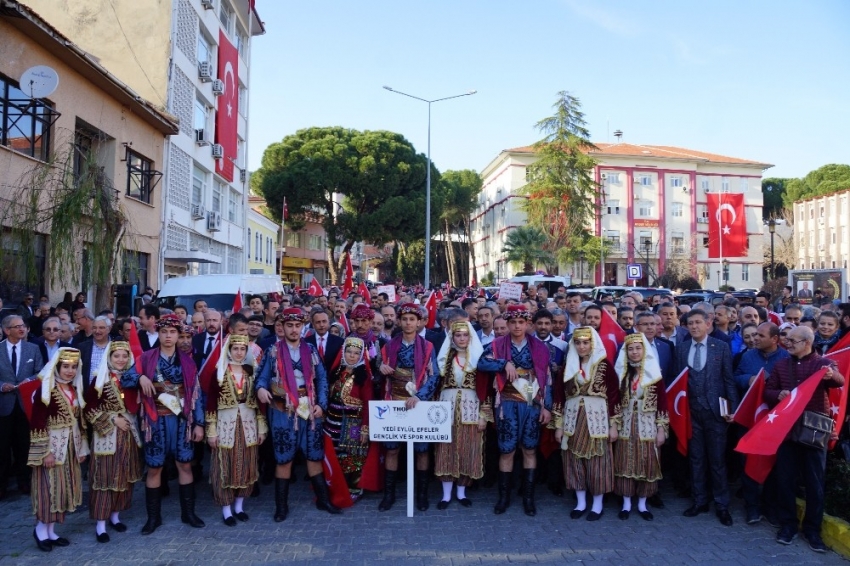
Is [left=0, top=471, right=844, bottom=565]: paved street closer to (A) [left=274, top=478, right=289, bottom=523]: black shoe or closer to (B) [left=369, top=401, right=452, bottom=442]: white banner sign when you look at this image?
(A) [left=274, top=478, right=289, bottom=523]: black shoe

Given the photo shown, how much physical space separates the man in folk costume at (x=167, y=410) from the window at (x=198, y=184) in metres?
21.0

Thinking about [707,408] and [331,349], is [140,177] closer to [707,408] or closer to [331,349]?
[331,349]

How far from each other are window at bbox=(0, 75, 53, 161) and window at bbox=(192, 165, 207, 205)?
34.8 ft

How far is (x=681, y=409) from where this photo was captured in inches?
254

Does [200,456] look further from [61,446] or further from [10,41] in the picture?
[10,41]

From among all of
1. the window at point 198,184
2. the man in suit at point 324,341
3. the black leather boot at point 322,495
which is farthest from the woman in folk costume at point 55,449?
the window at point 198,184

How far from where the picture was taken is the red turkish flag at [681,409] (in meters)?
6.43

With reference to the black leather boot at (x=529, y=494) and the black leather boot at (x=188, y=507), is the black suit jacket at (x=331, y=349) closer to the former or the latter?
the black leather boot at (x=188, y=507)

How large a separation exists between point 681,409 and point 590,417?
3.10 ft

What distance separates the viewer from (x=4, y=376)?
22.1 feet

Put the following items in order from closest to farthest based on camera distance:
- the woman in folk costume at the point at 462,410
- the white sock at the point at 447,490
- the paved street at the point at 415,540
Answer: the paved street at the point at 415,540
the woman in folk costume at the point at 462,410
the white sock at the point at 447,490

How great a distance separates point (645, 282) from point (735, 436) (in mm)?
56991

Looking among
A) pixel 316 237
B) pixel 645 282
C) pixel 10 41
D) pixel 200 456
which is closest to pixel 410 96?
pixel 10 41

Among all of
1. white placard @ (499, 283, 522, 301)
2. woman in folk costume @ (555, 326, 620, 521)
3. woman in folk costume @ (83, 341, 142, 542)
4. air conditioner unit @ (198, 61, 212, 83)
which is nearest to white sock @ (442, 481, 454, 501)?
woman in folk costume @ (555, 326, 620, 521)
